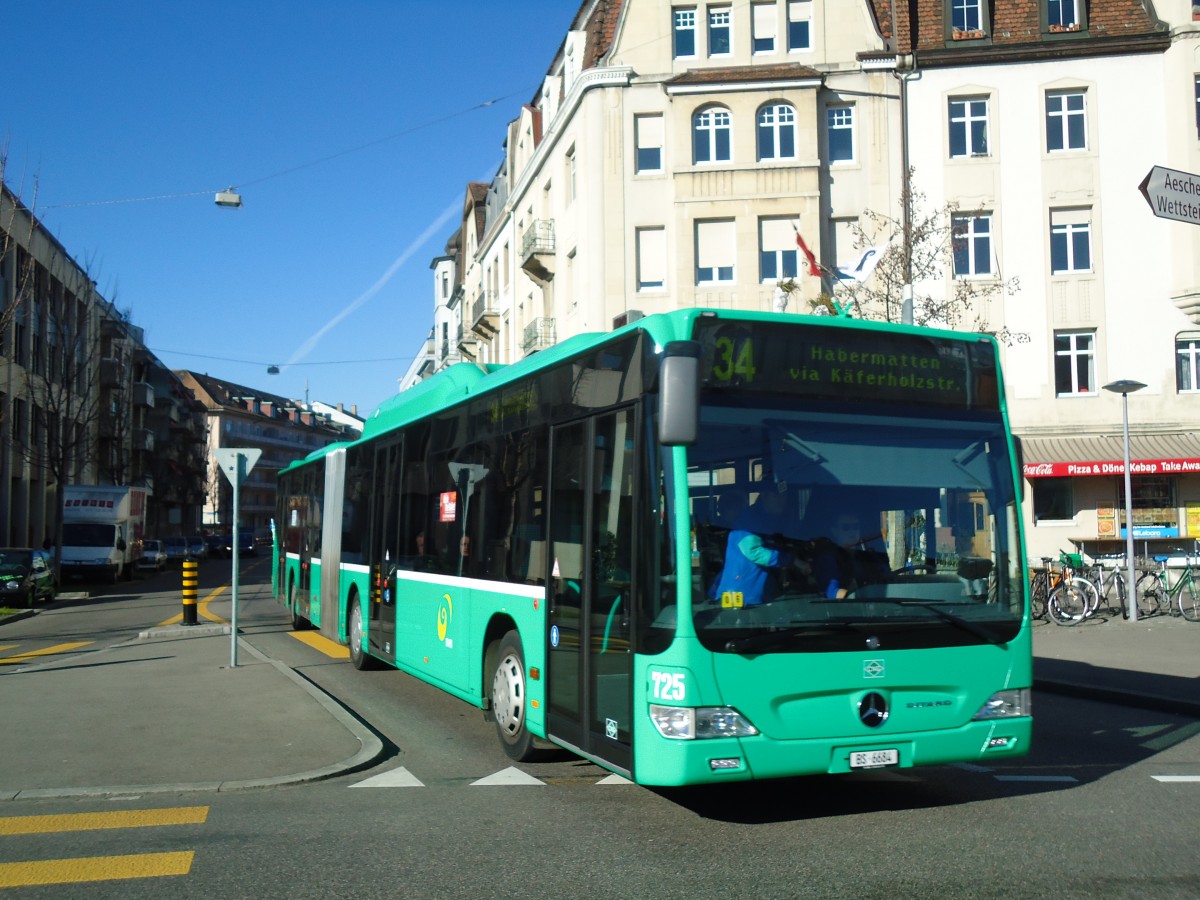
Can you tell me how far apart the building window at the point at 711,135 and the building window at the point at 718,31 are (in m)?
1.71

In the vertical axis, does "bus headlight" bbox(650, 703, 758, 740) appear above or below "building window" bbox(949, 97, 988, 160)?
below

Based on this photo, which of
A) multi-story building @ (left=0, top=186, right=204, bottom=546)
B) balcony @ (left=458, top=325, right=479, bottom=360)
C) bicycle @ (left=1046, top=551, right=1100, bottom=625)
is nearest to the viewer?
bicycle @ (left=1046, top=551, right=1100, bottom=625)

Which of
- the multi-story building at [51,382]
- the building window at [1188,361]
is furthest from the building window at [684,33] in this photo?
the multi-story building at [51,382]

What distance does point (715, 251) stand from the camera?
31688 millimetres

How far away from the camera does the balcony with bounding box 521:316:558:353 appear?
37344 mm

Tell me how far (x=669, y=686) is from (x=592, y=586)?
43.3 inches

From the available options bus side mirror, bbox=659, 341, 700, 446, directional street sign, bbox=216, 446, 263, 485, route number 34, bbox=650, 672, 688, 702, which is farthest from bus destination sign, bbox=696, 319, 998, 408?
directional street sign, bbox=216, 446, 263, 485

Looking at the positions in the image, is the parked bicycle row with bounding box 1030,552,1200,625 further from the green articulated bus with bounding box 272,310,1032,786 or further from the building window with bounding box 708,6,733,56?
the building window with bounding box 708,6,733,56

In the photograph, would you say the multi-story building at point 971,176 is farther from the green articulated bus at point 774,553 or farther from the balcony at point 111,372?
the balcony at point 111,372

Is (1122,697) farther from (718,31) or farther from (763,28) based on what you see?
(718,31)

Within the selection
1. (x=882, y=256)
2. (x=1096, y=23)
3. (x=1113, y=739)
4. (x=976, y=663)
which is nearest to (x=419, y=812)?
(x=976, y=663)

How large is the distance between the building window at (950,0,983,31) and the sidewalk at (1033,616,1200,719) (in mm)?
18426

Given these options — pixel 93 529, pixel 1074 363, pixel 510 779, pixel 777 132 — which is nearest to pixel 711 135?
pixel 777 132

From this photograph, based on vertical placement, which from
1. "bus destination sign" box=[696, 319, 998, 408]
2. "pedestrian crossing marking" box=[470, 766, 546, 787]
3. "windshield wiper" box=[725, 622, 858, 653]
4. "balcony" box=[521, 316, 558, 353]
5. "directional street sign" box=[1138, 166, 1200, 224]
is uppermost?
"balcony" box=[521, 316, 558, 353]
